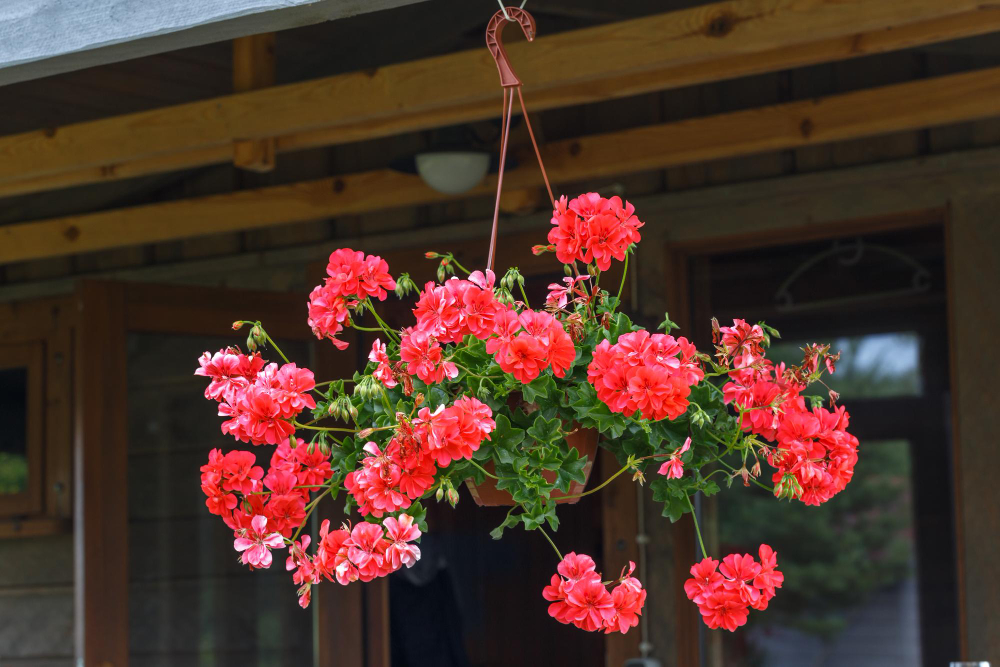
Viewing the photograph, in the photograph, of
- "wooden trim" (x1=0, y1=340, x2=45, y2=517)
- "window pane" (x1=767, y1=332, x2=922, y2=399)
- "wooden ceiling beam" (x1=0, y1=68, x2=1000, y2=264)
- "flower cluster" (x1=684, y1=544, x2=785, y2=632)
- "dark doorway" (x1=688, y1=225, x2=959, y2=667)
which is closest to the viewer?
"flower cluster" (x1=684, y1=544, x2=785, y2=632)

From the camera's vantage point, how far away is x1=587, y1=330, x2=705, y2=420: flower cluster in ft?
4.50

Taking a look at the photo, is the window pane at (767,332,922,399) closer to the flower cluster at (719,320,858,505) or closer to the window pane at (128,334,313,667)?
the window pane at (128,334,313,667)

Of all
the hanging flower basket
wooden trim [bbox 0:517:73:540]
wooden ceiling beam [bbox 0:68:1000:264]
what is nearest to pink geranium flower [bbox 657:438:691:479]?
the hanging flower basket

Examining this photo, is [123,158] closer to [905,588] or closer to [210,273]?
[210,273]

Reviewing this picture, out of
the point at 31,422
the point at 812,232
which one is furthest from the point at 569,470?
the point at 31,422

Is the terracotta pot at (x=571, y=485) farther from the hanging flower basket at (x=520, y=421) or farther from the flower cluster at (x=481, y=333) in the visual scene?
the flower cluster at (x=481, y=333)

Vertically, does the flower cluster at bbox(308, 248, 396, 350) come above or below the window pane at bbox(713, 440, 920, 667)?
above

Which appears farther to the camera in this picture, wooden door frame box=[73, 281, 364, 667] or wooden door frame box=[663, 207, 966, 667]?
wooden door frame box=[663, 207, 966, 667]

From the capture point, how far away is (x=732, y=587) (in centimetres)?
147

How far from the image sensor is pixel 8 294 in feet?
17.0

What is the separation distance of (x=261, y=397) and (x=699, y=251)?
2.70 m

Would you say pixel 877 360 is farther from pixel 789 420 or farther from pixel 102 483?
pixel 789 420

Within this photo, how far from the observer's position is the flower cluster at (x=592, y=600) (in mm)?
1426

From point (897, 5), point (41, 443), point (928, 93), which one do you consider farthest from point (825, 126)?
point (41, 443)
